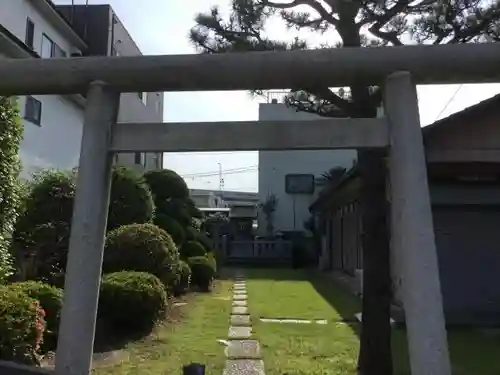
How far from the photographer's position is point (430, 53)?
372 cm

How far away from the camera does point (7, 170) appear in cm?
659

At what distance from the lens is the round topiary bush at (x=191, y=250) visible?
16.5 metres

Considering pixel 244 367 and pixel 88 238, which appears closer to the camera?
pixel 88 238

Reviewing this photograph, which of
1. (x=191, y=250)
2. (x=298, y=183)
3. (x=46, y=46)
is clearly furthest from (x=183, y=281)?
(x=298, y=183)

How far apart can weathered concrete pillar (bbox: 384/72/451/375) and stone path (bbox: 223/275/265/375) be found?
297 centimetres

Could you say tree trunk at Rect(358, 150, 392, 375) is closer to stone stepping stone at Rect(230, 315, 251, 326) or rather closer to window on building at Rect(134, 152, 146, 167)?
stone stepping stone at Rect(230, 315, 251, 326)

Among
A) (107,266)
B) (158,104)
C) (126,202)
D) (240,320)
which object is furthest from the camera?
(158,104)

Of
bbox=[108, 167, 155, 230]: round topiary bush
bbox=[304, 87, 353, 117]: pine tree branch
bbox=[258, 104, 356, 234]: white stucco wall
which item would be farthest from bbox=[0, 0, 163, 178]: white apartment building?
bbox=[258, 104, 356, 234]: white stucco wall

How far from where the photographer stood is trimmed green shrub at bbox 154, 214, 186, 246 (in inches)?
611

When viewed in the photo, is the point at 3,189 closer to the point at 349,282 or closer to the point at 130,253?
the point at 130,253

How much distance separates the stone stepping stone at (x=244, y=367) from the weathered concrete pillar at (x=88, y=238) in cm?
270

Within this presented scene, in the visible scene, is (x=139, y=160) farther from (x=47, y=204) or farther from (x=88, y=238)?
(x=88, y=238)

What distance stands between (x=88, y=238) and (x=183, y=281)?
31.8 ft

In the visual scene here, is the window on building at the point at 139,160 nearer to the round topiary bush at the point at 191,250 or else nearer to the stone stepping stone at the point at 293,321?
the round topiary bush at the point at 191,250
